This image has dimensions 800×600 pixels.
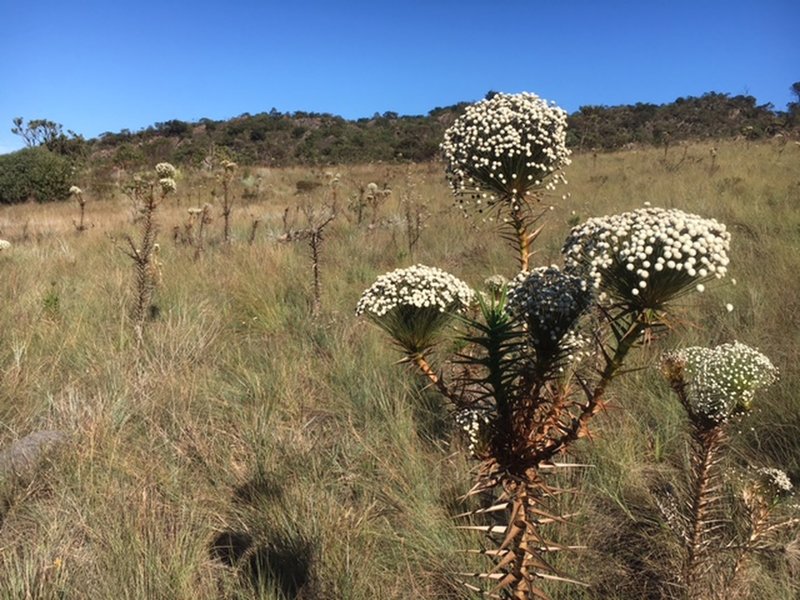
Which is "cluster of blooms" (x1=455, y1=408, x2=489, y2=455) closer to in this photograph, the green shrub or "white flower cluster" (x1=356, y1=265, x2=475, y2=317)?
"white flower cluster" (x1=356, y1=265, x2=475, y2=317)

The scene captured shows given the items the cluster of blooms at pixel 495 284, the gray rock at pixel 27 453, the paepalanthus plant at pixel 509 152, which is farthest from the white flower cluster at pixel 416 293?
the gray rock at pixel 27 453

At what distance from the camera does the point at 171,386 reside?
12.3 ft

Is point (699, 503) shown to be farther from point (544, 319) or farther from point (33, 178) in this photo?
point (33, 178)

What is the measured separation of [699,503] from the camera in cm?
186

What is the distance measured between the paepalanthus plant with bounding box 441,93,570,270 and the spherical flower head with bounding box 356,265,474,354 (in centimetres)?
27

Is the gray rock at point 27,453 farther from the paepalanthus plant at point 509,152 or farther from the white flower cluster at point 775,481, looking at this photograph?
the white flower cluster at point 775,481

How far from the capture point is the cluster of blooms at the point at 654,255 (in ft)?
3.27

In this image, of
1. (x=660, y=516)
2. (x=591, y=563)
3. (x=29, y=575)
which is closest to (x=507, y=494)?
(x=591, y=563)

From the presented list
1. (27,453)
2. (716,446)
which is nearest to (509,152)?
(716,446)

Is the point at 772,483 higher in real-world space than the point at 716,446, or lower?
lower

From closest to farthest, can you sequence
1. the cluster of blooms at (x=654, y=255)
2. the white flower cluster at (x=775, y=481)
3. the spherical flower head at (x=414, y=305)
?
the cluster of blooms at (x=654, y=255) → the spherical flower head at (x=414, y=305) → the white flower cluster at (x=775, y=481)

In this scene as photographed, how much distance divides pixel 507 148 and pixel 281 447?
7.44ft

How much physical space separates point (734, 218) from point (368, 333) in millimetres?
5623

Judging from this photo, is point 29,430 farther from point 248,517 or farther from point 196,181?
point 196,181
